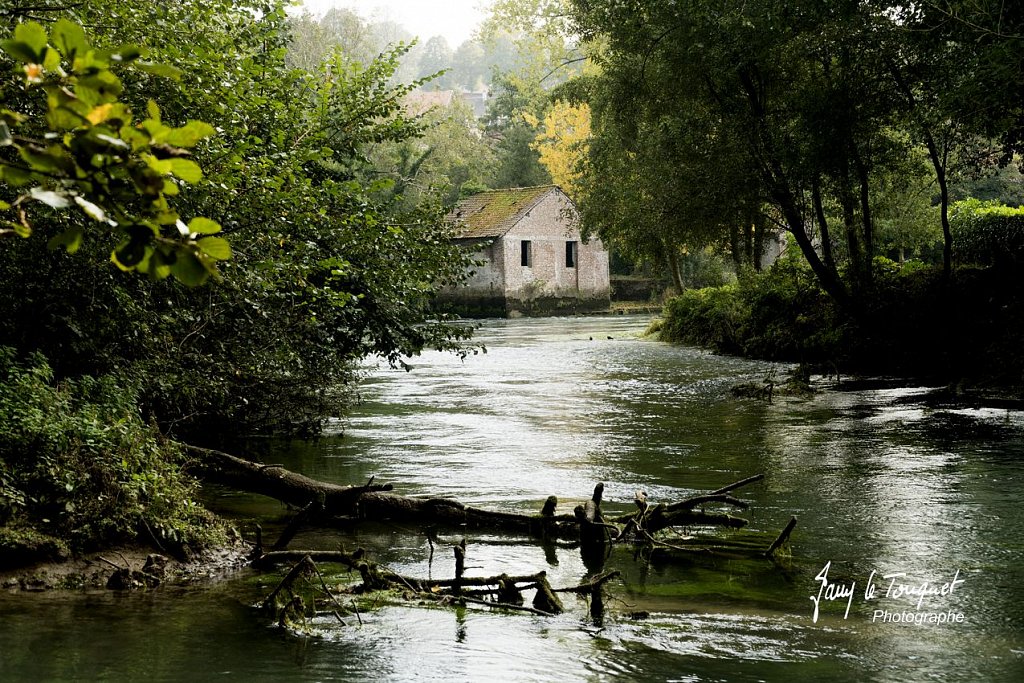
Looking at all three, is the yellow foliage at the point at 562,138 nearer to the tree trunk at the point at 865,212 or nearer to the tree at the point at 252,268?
the tree trunk at the point at 865,212

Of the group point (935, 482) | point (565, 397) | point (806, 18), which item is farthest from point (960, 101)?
point (565, 397)

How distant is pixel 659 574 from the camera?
8.77m

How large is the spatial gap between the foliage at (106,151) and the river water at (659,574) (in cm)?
442

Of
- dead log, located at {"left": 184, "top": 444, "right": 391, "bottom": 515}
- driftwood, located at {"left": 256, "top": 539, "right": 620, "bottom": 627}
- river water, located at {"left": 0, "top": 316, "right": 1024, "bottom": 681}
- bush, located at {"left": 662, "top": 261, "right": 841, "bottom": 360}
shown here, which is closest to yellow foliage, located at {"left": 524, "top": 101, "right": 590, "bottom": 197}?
bush, located at {"left": 662, "top": 261, "right": 841, "bottom": 360}

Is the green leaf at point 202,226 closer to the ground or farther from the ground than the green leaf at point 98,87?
closer to the ground

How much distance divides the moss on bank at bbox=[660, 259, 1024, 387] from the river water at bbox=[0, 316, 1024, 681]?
3.87 meters

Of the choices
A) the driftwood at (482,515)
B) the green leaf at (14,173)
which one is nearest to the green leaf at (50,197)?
the green leaf at (14,173)

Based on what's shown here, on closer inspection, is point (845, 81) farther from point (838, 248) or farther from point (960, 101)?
point (838, 248)

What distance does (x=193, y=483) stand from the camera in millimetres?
9922

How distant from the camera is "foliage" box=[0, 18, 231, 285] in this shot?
2.47 meters

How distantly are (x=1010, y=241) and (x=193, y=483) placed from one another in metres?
21.4

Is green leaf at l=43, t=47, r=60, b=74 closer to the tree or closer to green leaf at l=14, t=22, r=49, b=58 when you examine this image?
green leaf at l=14, t=22, r=49, b=58

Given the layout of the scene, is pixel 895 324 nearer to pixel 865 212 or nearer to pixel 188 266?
pixel 865 212

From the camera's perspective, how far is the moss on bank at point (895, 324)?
21.5m
